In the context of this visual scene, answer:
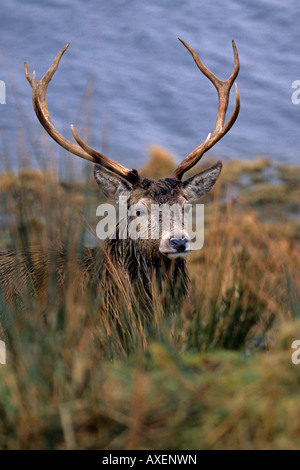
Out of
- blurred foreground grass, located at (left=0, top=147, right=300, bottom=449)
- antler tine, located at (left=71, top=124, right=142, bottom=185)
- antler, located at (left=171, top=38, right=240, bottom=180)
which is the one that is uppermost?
antler, located at (left=171, top=38, right=240, bottom=180)

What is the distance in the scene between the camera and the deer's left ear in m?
5.84

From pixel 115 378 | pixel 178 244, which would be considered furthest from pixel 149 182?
pixel 115 378

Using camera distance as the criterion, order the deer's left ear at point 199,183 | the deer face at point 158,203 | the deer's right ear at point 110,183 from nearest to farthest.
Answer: the deer face at point 158,203, the deer's right ear at point 110,183, the deer's left ear at point 199,183

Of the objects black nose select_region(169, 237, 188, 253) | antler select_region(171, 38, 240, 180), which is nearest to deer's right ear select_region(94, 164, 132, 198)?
antler select_region(171, 38, 240, 180)

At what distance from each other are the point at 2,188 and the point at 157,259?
2106 mm

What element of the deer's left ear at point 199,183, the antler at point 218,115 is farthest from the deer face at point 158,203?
the antler at point 218,115

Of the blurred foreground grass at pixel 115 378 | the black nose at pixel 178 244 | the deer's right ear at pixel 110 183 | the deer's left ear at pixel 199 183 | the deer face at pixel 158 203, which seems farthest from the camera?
the deer's left ear at pixel 199 183

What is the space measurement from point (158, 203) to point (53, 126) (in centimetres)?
132

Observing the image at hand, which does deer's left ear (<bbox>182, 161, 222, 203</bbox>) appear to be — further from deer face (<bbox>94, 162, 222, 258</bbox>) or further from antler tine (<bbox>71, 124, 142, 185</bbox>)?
antler tine (<bbox>71, 124, 142, 185</bbox>)

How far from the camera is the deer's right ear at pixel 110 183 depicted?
5.67 m

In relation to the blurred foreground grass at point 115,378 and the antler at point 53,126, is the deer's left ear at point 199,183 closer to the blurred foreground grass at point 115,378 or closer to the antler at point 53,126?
the antler at point 53,126

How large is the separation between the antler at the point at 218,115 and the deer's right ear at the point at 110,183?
45cm

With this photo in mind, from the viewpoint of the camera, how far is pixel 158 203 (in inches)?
217

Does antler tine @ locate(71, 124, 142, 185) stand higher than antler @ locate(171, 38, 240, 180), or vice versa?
antler @ locate(171, 38, 240, 180)
